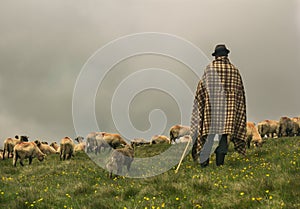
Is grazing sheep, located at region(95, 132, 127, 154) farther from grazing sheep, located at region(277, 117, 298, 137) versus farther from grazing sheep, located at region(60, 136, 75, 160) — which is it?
grazing sheep, located at region(277, 117, 298, 137)

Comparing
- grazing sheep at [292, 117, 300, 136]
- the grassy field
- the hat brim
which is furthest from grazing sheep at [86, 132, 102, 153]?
the hat brim

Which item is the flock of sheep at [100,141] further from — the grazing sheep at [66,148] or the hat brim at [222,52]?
the hat brim at [222,52]

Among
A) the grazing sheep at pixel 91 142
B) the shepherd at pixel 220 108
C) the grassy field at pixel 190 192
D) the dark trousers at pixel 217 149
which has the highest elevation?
the grazing sheep at pixel 91 142

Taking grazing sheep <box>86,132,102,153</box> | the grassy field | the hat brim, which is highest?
grazing sheep <box>86,132,102,153</box>

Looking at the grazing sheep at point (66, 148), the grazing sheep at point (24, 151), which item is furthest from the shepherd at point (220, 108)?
the grazing sheep at point (66, 148)

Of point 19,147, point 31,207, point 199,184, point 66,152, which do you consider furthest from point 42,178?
point 66,152

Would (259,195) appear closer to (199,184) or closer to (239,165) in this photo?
(199,184)

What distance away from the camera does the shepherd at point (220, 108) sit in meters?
11.1

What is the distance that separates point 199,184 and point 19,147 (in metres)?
14.9

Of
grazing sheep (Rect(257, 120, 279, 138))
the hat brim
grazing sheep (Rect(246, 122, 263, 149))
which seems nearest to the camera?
the hat brim

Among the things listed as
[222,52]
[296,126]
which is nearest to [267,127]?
[296,126]

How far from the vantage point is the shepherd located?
36.6 ft

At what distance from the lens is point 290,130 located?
31812 millimetres

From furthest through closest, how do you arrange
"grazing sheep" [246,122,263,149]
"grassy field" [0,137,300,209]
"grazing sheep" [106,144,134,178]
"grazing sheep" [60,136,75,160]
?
"grazing sheep" [60,136,75,160] < "grazing sheep" [246,122,263,149] < "grazing sheep" [106,144,134,178] < "grassy field" [0,137,300,209]
